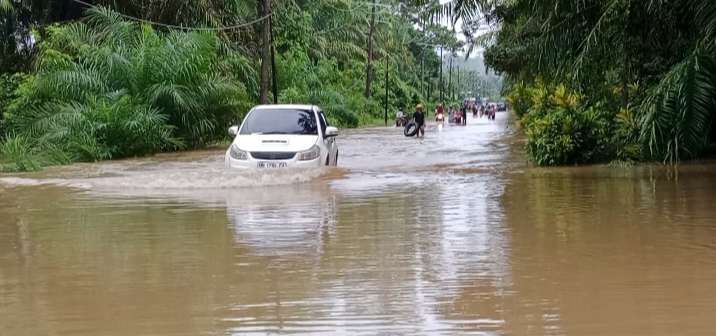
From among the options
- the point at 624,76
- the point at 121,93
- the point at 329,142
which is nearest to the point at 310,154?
the point at 329,142

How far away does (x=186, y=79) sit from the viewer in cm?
2438

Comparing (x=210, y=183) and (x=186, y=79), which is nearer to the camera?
(x=210, y=183)

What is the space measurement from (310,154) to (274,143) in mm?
657

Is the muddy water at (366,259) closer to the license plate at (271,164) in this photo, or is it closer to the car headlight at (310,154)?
the license plate at (271,164)

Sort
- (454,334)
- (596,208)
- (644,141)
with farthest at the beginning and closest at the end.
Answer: (644,141)
(596,208)
(454,334)

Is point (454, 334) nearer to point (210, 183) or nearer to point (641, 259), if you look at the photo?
point (641, 259)

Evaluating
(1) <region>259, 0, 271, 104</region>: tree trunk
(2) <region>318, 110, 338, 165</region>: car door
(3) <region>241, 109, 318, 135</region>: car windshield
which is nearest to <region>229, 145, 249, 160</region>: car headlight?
(3) <region>241, 109, 318, 135</region>: car windshield

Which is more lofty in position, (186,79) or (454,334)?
(186,79)

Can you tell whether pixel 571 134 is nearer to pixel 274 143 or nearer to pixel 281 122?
pixel 281 122

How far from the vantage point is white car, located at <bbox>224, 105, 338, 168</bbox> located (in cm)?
1441

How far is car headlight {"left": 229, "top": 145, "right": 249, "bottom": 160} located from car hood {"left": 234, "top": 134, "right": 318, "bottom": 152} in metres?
0.07

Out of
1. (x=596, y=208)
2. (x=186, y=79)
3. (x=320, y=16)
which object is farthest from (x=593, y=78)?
(x=320, y=16)

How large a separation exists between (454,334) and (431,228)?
4.04 metres

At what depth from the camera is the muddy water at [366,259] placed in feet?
16.4
